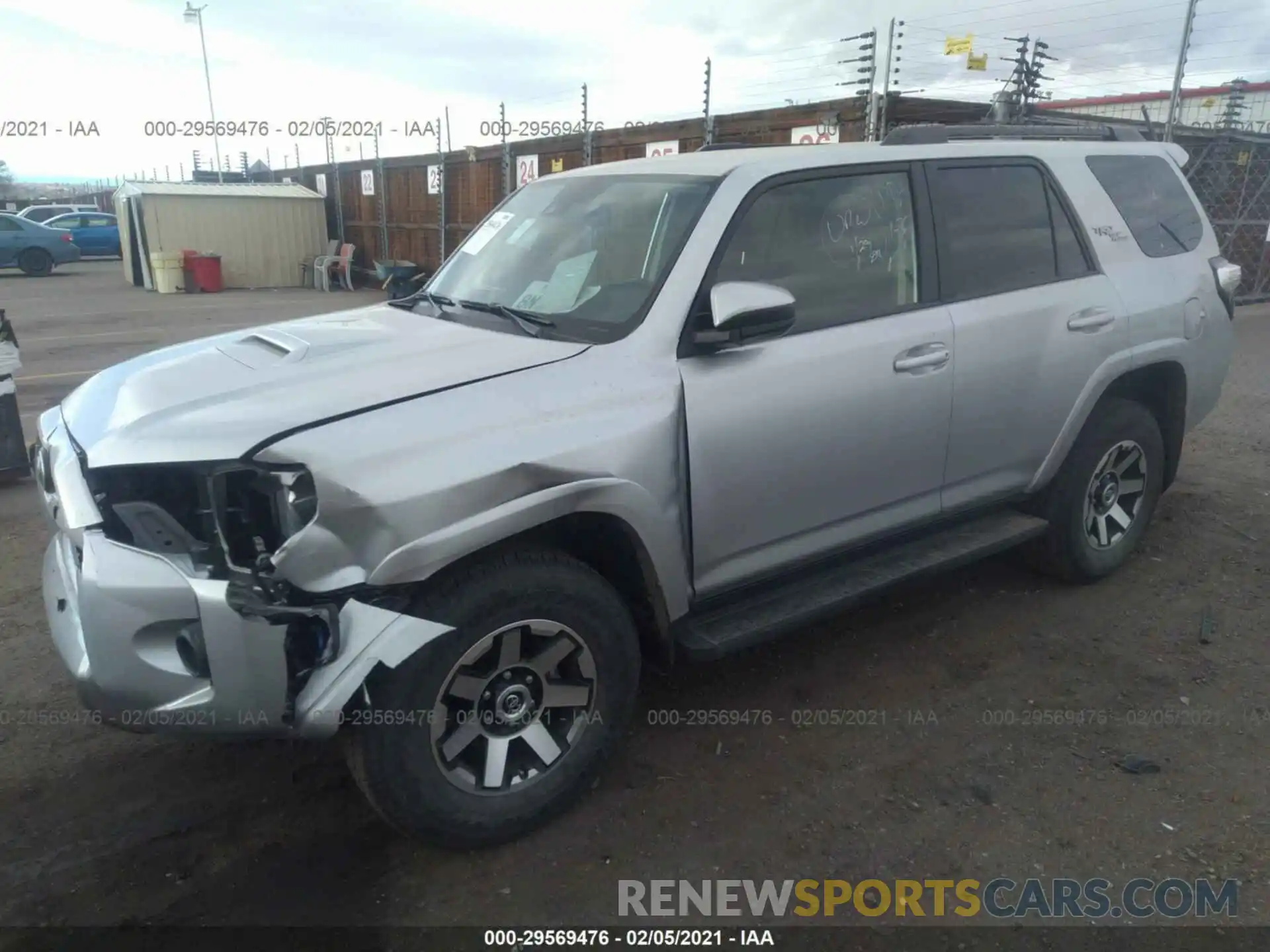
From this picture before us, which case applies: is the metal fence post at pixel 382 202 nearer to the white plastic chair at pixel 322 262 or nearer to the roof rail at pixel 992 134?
the white plastic chair at pixel 322 262

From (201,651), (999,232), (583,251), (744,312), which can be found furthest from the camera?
(999,232)

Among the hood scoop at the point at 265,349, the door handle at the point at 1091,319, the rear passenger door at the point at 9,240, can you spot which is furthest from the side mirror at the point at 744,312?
the rear passenger door at the point at 9,240

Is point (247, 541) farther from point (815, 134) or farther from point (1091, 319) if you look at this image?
point (815, 134)

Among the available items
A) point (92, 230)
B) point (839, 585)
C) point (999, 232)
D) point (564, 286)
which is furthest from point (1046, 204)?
point (92, 230)

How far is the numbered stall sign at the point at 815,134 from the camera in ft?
33.2

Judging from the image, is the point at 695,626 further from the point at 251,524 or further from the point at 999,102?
the point at 999,102

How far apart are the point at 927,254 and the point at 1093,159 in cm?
136

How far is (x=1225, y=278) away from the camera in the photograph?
4.63 meters

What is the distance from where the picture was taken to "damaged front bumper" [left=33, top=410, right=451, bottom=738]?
7.52 ft

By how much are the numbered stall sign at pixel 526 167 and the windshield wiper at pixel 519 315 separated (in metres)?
11.9

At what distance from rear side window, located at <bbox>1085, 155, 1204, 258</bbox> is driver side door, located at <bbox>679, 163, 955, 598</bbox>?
4.38 ft

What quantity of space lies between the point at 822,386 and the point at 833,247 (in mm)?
568

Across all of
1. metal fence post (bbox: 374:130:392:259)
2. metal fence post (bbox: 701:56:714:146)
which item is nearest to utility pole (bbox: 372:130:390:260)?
metal fence post (bbox: 374:130:392:259)

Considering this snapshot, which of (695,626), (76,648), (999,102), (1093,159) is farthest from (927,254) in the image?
(999,102)
